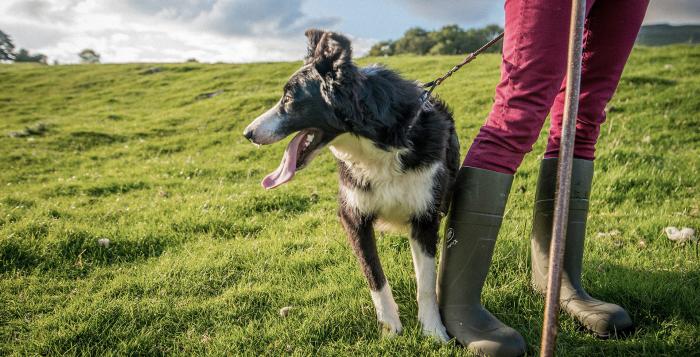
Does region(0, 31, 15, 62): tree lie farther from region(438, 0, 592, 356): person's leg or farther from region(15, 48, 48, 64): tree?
region(438, 0, 592, 356): person's leg

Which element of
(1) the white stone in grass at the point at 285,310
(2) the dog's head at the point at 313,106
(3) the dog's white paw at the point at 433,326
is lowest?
(1) the white stone in grass at the point at 285,310

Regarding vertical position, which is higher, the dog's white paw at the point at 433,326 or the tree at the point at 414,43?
the tree at the point at 414,43

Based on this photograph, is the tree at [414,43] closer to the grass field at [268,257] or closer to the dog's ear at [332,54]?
the grass field at [268,257]

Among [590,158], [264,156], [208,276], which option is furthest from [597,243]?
[264,156]

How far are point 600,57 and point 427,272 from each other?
5.45ft

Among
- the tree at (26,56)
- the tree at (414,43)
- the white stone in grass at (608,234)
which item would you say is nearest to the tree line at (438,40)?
the tree at (414,43)

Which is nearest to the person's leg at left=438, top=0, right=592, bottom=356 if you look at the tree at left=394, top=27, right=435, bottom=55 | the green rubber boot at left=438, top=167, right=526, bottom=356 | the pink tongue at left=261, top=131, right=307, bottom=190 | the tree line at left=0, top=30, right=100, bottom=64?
the green rubber boot at left=438, top=167, right=526, bottom=356

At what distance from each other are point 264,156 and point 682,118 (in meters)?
7.72

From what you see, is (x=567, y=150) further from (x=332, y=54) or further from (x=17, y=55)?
(x=17, y=55)

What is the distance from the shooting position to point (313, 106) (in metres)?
2.68

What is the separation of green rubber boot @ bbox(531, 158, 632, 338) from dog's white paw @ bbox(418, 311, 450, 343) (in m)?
0.78

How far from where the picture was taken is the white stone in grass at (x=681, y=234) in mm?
3778

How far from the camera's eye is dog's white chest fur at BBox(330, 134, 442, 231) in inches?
108

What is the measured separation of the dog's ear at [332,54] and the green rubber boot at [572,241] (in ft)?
4.95
